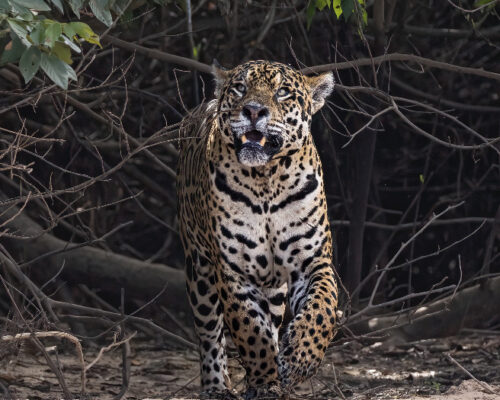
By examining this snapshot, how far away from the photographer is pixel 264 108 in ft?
15.8

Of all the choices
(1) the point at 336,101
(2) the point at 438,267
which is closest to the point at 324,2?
(1) the point at 336,101

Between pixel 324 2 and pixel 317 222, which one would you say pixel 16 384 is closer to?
pixel 317 222

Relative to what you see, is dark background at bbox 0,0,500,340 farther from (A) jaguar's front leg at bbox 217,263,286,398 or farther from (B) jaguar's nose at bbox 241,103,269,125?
(B) jaguar's nose at bbox 241,103,269,125

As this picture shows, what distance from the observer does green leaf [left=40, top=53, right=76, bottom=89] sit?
3994 mm

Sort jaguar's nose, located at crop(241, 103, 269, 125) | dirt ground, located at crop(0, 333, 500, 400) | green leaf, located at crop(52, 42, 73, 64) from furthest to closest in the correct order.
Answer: dirt ground, located at crop(0, 333, 500, 400) → jaguar's nose, located at crop(241, 103, 269, 125) → green leaf, located at crop(52, 42, 73, 64)

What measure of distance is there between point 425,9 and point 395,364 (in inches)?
120

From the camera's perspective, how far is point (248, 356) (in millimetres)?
5039

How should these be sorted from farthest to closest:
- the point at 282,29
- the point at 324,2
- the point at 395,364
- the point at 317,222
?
the point at 282,29 → the point at 395,364 → the point at 324,2 → the point at 317,222

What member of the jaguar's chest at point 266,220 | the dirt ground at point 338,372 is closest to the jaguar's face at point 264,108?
the jaguar's chest at point 266,220

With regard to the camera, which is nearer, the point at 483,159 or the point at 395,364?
the point at 395,364

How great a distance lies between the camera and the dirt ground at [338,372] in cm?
628

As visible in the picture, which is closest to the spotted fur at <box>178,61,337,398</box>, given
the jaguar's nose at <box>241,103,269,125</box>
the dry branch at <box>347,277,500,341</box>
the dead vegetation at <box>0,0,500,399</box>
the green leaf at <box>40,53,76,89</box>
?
the jaguar's nose at <box>241,103,269,125</box>

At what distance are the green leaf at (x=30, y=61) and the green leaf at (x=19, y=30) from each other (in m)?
0.03

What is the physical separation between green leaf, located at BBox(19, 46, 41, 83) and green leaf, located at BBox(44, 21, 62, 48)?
77mm
